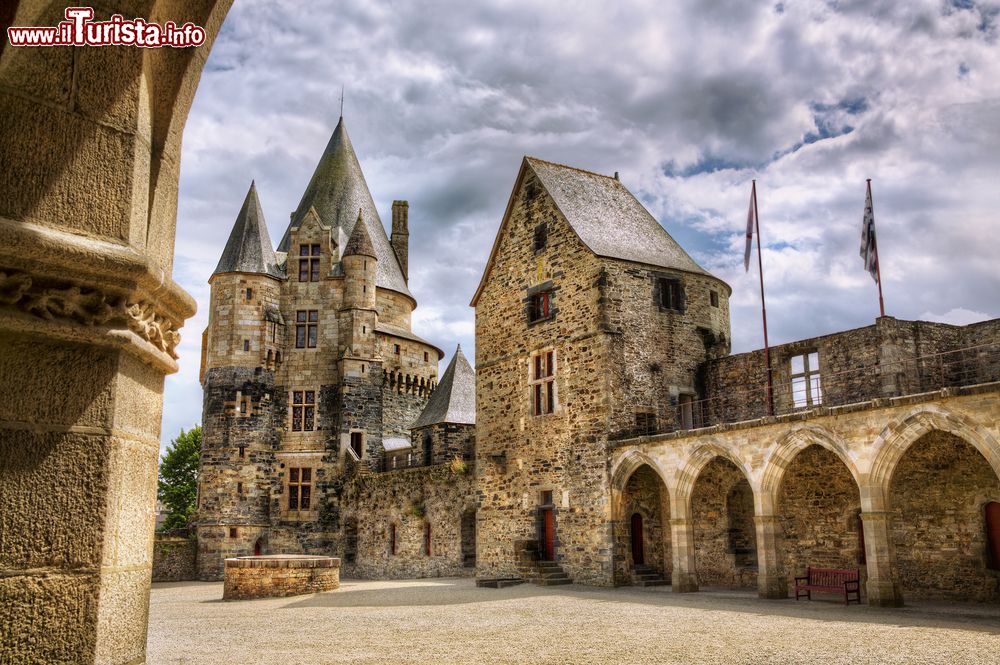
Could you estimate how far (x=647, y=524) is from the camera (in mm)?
20109

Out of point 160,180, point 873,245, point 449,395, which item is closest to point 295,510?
point 449,395

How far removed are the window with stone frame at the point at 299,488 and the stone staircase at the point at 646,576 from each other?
44.9ft

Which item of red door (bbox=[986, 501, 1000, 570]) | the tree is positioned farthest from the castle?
the tree

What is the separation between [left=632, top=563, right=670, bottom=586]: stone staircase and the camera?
63.5ft

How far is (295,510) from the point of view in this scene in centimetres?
2945

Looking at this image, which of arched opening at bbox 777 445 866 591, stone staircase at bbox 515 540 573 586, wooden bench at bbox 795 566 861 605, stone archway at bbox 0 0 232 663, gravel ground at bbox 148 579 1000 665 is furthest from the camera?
stone staircase at bbox 515 540 573 586

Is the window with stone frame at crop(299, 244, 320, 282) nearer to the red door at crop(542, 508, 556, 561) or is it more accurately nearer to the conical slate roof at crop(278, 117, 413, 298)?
the conical slate roof at crop(278, 117, 413, 298)

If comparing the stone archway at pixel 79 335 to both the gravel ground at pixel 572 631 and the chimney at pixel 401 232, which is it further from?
the chimney at pixel 401 232

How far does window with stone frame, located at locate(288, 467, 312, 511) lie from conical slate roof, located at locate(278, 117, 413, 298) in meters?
7.45

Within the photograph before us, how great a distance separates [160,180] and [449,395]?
2639 cm

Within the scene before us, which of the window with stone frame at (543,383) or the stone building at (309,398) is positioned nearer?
the window with stone frame at (543,383)

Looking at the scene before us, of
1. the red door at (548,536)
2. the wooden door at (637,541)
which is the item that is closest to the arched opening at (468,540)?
the red door at (548,536)

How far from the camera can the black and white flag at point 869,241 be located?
1761 cm

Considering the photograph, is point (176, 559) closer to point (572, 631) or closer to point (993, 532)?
point (572, 631)
